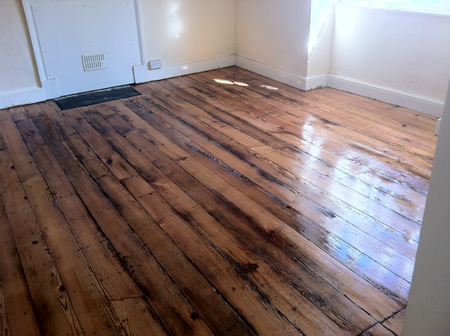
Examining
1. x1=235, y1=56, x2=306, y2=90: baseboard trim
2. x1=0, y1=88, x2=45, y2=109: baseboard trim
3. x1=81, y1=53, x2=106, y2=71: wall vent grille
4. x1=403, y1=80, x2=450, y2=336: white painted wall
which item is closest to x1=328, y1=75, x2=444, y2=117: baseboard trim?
x1=235, y1=56, x2=306, y2=90: baseboard trim

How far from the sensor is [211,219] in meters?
2.11

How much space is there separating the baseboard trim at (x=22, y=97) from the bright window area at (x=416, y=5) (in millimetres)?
3098

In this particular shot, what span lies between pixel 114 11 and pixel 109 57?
1.45ft

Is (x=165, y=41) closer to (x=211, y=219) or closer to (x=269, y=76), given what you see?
(x=269, y=76)

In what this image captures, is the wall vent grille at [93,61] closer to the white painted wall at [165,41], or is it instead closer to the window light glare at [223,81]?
the white painted wall at [165,41]

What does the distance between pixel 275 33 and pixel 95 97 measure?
1.96 meters

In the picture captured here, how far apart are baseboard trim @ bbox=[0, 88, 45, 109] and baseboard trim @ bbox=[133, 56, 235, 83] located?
0.98m

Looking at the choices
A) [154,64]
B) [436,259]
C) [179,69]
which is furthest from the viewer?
[179,69]

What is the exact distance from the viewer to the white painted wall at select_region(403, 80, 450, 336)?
979 mm

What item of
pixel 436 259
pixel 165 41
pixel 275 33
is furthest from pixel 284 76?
pixel 436 259

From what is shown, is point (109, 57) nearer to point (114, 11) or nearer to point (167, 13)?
point (114, 11)

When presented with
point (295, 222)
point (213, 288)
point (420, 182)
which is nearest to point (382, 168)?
point (420, 182)

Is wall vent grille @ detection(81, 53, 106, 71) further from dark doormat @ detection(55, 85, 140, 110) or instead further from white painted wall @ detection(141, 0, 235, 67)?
white painted wall @ detection(141, 0, 235, 67)

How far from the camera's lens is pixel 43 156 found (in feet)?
9.21
